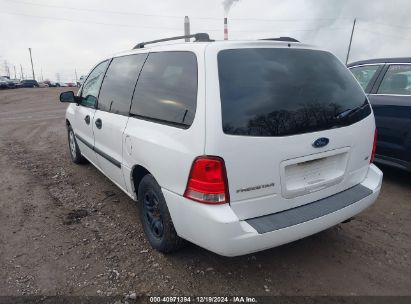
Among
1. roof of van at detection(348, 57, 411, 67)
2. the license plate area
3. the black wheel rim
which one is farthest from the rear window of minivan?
roof of van at detection(348, 57, 411, 67)

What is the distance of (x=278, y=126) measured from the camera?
2295 millimetres

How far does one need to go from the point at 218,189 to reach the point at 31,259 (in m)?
1.95

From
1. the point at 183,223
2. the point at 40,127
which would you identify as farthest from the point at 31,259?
the point at 40,127

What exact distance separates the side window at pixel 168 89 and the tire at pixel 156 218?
0.59m

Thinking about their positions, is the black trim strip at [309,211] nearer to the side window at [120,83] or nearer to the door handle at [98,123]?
the side window at [120,83]

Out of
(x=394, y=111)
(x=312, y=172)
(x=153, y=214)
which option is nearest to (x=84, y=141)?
(x=153, y=214)

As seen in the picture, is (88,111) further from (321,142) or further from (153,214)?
(321,142)

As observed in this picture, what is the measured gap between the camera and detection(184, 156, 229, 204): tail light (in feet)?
7.09

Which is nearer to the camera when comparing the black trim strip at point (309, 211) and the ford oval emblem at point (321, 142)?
the black trim strip at point (309, 211)

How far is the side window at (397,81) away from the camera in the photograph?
173 inches

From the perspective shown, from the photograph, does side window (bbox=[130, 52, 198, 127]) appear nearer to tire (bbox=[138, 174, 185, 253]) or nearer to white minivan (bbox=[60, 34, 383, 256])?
white minivan (bbox=[60, 34, 383, 256])

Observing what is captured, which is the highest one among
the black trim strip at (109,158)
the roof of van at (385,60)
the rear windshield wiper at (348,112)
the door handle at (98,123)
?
the roof of van at (385,60)

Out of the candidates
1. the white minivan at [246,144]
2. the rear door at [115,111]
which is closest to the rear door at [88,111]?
the rear door at [115,111]

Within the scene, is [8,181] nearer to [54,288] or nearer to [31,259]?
[31,259]
